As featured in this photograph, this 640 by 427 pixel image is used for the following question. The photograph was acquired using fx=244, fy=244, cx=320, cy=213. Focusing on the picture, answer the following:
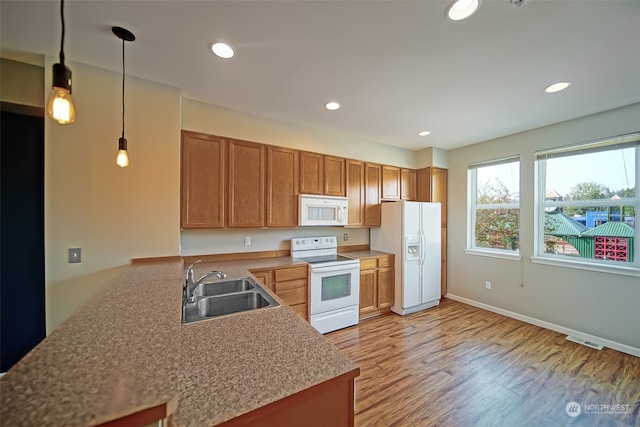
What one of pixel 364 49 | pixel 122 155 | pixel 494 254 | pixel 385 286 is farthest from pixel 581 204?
pixel 122 155

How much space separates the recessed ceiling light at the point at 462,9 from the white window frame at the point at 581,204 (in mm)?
2763

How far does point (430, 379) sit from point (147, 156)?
329 centimetres

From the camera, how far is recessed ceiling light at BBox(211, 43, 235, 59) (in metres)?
1.78

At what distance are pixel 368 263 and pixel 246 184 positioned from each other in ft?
6.56

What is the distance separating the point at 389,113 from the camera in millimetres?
2910

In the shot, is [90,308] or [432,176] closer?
[90,308]

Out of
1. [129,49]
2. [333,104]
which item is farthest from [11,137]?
[333,104]

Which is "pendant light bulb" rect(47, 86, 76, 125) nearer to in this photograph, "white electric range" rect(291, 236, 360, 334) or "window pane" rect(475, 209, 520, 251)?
"white electric range" rect(291, 236, 360, 334)

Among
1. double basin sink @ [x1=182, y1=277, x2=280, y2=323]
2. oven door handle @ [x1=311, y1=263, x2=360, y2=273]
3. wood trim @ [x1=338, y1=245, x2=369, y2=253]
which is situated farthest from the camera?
wood trim @ [x1=338, y1=245, x2=369, y2=253]

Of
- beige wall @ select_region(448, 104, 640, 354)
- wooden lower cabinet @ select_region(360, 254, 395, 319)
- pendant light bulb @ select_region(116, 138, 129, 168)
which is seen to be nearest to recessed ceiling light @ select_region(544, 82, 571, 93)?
beige wall @ select_region(448, 104, 640, 354)

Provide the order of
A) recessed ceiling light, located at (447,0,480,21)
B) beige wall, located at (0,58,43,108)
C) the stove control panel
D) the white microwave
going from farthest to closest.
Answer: the stove control panel → the white microwave → beige wall, located at (0,58,43,108) → recessed ceiling light, located at (447,0,480,21)

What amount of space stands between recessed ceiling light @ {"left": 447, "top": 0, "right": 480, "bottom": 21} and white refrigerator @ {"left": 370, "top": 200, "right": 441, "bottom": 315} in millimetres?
2387

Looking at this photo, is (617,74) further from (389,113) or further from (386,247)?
(386,247)

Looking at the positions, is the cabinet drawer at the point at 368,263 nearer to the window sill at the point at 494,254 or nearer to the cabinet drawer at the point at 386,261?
the cabinet drawer at the point at 386,261
